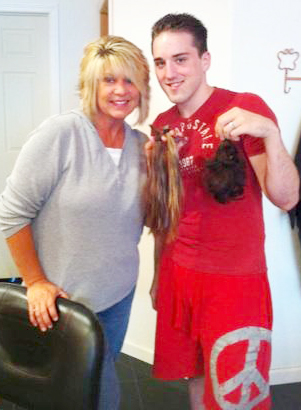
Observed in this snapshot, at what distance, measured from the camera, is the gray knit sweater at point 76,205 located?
105 centimetres

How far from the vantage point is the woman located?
106 centimetres

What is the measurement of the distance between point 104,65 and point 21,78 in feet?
7.81

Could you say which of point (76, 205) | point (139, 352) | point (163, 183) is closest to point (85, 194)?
point (76, 205)

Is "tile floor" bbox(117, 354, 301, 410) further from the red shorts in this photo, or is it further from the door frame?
the door frame

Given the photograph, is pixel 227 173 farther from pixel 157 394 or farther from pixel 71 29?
pixel 71 29

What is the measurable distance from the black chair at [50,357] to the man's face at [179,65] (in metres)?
0.71

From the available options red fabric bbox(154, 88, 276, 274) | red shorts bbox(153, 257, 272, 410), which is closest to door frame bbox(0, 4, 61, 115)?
red fabric bbox(154, 88, 276, 274)

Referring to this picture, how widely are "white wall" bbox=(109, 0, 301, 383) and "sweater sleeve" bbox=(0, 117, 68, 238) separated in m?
1.01

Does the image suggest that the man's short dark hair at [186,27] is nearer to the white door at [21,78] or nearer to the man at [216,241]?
the man at [216,241]

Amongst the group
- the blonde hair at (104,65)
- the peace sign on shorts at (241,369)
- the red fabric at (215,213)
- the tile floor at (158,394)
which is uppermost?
the blonde hair at (104,65)

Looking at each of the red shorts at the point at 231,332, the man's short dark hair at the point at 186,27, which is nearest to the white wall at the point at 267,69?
the man's short dark hair at the point at 186,27

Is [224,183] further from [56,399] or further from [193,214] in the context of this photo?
[56,399]

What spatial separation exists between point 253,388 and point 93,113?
95cm

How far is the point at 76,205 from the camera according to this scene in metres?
1.08
